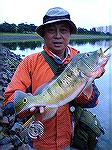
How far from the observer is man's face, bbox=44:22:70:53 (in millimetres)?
3984

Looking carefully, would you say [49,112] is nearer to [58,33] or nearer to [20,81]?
[20,81]

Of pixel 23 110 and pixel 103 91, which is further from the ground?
pixel 23 110

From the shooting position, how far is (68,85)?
11.3ft

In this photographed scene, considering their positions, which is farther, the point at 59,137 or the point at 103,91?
the point at 103,91

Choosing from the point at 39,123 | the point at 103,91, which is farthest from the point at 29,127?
the point at 103,91

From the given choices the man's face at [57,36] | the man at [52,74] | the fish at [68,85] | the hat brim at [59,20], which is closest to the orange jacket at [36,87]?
the man at [52,74]

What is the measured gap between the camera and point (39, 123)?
12.6 ft

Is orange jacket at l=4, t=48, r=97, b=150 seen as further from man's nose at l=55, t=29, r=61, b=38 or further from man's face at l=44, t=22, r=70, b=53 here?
man's nose at l=55, t=29, r=61, b=38

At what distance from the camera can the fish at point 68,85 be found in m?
3.39

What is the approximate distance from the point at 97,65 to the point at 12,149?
13.4 ft

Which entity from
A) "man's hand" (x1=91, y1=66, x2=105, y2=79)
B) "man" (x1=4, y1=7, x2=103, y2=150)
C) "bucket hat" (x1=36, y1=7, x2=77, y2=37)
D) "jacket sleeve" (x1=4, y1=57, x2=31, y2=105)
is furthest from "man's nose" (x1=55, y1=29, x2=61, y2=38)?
"man's hand" (x1=91, y1=66, x2=105, y2=79)

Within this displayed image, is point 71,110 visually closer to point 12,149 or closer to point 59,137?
point 59,137

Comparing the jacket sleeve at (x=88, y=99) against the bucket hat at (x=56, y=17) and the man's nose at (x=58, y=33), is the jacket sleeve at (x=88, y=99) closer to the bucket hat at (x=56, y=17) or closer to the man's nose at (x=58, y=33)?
the man's nose at (x=58, y=33)

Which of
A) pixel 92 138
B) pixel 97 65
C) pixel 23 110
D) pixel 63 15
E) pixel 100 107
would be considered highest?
pixel 63 15
